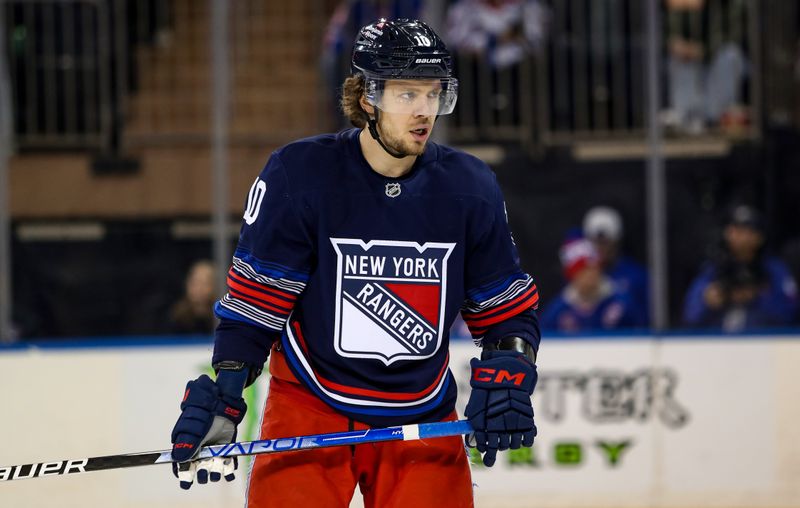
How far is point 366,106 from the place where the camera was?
2693 millimetres

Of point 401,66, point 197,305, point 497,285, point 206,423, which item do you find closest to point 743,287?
point 197,305

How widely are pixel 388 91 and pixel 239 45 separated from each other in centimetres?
420

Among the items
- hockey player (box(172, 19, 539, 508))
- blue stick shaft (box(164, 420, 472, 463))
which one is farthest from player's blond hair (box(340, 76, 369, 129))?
blue stick shaft (box(164, 420, 472, 463))

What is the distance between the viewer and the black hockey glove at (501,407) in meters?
2.60

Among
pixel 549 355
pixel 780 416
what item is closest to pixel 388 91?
pixel 549 355

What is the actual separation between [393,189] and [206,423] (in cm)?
61

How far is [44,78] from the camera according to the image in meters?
6.22

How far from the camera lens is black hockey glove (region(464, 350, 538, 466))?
2.60 metres

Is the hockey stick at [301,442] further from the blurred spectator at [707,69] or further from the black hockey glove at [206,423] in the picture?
the blurred spectator at [707,69]

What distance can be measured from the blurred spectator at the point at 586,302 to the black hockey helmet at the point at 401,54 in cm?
323

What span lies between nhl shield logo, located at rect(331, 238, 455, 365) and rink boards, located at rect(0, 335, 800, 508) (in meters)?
2.51

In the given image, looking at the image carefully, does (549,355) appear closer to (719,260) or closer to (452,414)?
(719,260)

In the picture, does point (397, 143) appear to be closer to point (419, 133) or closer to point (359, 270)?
point (419, 133)

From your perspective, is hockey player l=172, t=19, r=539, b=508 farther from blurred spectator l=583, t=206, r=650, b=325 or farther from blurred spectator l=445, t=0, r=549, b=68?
blurred spectator l=445, t=0, r=549, b=68
